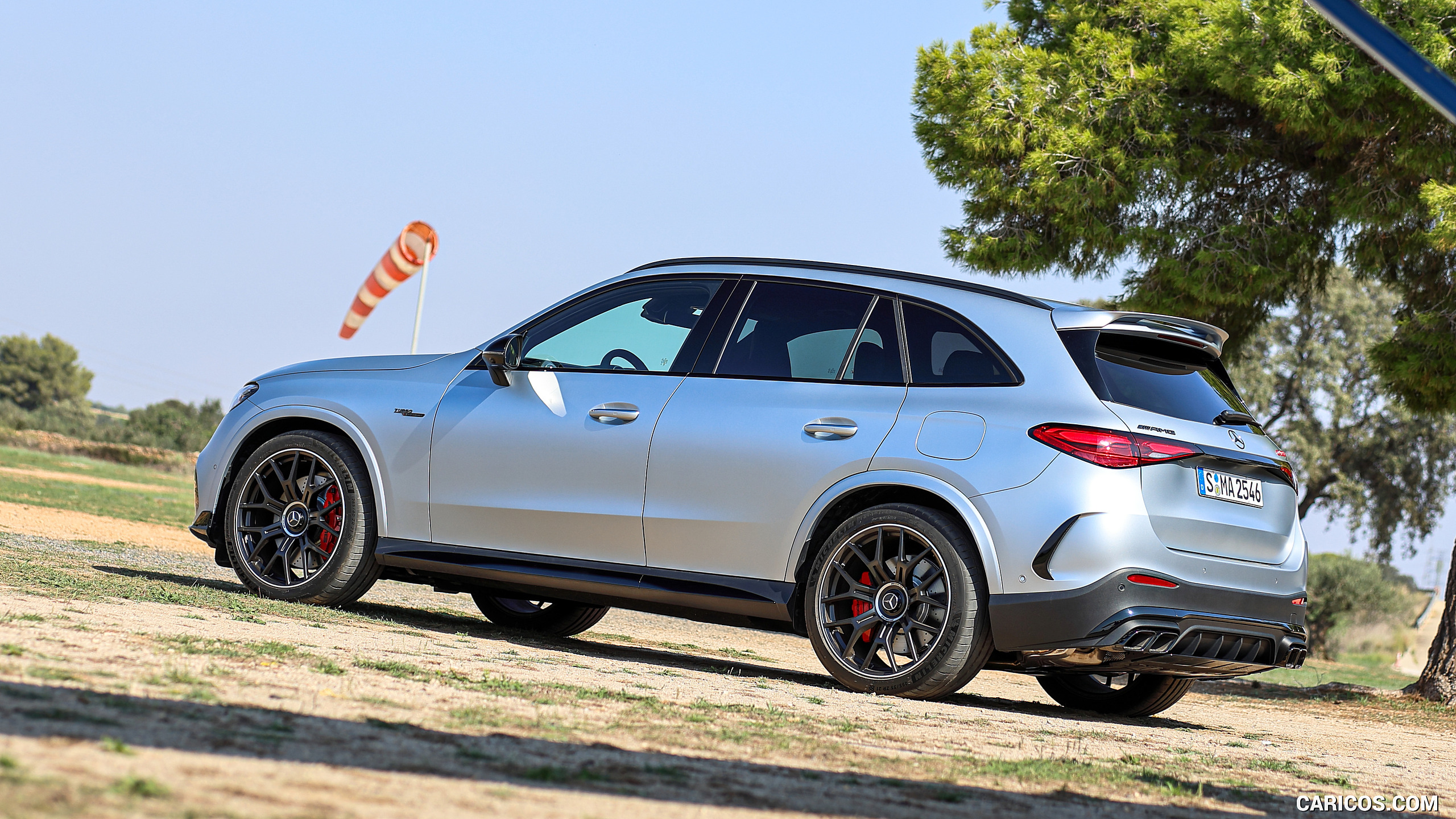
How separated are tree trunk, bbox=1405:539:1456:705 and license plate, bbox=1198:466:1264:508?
614cm

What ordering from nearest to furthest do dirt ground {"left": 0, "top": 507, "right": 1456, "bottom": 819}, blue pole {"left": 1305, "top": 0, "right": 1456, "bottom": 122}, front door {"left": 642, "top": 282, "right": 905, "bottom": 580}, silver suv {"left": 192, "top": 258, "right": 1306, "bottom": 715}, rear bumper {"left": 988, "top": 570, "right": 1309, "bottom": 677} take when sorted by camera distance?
dirt ground {"left": 0, "top": 507, "right": 1456, "bottom": 819}
blue pole {"left": 1305, "top": 0, "right": 1456, "bottom": 122}
rear bumper {"left": 988, "top": 570, "right": 1309, "bottom": 677}
silver suv {"left": 192, "top": 258, "right": 1306, "bottom": 715}
front door {"left": 642, "top": 282, "right": 905, "bottom": 580}

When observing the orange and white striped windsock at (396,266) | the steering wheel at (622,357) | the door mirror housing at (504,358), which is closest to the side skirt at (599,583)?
the door mirror housing at (504,358)

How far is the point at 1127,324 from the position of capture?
19.0 feet

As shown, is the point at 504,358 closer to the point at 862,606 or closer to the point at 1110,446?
the point at 862,606

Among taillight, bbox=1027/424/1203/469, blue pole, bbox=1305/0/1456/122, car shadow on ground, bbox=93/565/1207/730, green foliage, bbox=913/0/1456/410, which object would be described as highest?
green foliage, bbox=913/0/1456/410

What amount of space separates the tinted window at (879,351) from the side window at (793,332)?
55mm

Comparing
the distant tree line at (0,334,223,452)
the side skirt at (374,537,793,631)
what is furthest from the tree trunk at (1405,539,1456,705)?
the distant tree line at (0,334,223,452)

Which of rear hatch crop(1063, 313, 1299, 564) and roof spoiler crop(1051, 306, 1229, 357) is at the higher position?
roof spoiler crop(1051, 306, 1229, 357)

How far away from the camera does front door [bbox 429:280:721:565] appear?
6273 millimetres

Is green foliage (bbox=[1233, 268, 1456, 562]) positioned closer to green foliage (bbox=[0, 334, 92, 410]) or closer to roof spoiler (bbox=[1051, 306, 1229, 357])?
roof spoiler (bbox=[1051, 306, 1229, 357])

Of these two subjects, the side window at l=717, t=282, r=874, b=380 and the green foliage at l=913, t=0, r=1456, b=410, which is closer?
the side window at l=717, t=282, r=874, b=380

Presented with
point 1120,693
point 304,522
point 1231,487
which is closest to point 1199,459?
point 1231,487

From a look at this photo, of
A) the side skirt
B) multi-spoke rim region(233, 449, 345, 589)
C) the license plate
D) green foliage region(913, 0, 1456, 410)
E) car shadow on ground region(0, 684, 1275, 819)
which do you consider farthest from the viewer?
green foliage region(913, 0, 1456, 410)

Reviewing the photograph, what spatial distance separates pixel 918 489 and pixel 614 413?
150cm
